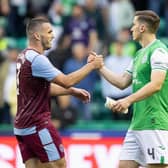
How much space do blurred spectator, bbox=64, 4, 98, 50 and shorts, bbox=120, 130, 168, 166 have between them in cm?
679

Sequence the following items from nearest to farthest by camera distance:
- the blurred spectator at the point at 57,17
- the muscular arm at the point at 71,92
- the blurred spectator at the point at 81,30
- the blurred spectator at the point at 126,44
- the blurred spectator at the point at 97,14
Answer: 1. the muscular arm at the point at 71,92
2. the blurred spectator at the point at 126,44
3. the blurred spectator at the point at 81,30
4. the blurred spectator at the point at 57,17
5. the blurred spectator at the point at 97,14

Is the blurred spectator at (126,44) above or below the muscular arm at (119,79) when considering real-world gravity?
below

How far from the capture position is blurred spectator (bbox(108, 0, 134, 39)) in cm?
1666

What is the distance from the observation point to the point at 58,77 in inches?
363

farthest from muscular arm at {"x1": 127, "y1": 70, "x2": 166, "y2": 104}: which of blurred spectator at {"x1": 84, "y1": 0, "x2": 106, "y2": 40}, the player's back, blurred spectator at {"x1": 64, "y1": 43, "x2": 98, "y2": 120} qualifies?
blurred spectator at {"x1": 84, "y1": 0, "x2": 106, "y2": 40}

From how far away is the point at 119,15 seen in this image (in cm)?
1681

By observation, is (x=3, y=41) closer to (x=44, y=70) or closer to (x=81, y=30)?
(x=81, y=30)

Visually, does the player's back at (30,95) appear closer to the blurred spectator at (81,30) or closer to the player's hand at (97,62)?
the player's hand at (97,62)

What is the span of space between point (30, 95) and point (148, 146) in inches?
53.2

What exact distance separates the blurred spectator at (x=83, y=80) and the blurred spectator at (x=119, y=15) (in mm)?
978

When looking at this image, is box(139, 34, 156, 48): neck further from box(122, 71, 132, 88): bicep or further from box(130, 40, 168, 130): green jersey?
box(122, 71, 132, 88): bicep

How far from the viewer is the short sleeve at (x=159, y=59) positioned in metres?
9.22

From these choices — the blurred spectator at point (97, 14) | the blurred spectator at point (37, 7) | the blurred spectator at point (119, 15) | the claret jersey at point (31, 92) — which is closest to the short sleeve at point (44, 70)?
the claret jersey at point (31, 92)

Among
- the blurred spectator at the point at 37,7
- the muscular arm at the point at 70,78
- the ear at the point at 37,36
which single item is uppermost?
the ear at the point at 37,36
